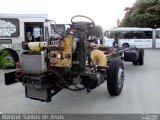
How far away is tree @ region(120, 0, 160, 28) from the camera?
140 ft

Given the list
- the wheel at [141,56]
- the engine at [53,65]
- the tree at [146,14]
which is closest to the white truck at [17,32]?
the wheel at [141,56]

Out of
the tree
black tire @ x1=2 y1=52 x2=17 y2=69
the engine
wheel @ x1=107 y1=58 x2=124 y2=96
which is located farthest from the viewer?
the tree

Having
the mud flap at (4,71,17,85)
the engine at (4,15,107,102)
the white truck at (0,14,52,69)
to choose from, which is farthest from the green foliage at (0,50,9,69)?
the engine at (4,15,107,102)

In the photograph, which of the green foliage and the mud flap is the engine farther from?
the green foliage

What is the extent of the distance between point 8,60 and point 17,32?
1360mm

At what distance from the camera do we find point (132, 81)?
10.2 metres

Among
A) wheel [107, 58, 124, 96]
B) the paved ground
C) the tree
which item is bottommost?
the paved ground

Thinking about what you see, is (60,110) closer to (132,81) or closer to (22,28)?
(132,81)

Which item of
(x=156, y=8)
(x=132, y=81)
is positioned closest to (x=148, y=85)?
(x=132, y=81)

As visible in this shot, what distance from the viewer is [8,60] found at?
13477 millimetres

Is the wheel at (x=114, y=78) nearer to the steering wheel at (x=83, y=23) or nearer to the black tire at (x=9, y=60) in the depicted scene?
the steering wheel at (x=83, y=23)

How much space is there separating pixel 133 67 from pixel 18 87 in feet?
20.3

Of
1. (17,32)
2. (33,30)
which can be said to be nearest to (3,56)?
(17,32)

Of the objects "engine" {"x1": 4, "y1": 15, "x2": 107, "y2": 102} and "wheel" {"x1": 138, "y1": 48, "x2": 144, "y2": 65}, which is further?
"wheel" {"x1": 138, "y1": 48, "x2": 144, "y2": 65}
